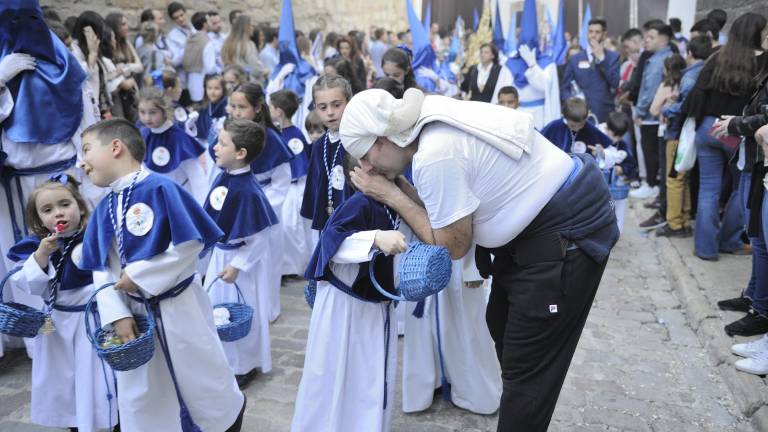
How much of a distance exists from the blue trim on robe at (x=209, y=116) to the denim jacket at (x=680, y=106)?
183 inches

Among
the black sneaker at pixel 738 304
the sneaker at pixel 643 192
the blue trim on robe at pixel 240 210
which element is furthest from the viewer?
the sneaker at pixel 643 192

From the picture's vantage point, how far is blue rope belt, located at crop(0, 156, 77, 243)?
13.9 feet

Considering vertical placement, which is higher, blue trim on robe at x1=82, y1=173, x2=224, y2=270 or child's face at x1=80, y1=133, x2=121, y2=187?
child's face at x1=80, y1=133, x2=121, y2=187

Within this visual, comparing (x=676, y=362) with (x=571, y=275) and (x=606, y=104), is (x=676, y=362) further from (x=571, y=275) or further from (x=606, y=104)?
(x=606, y=104)

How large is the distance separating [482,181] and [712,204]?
4.70 m

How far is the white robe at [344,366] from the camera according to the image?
295cm

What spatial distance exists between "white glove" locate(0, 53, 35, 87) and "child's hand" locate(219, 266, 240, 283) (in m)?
1.90

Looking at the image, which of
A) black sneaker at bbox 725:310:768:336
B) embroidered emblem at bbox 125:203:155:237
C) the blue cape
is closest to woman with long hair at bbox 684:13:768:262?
black sneaker at bbox 725:310:768:336

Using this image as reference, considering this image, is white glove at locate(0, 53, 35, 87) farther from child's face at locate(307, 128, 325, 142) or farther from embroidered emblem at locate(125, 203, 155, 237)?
child's face at locate(307, 128, 325, 142)

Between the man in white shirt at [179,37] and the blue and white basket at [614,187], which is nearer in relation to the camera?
the blue and white basket at [614,187]

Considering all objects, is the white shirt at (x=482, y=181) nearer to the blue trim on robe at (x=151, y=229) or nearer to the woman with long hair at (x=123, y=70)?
the blue trim on robe at (x=151, y=229)

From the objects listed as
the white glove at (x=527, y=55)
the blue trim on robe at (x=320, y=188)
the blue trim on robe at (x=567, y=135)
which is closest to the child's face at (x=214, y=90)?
the blue trim on robe at (x=320, y=188)

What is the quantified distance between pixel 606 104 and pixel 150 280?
29.1 feet

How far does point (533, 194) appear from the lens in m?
2.38
